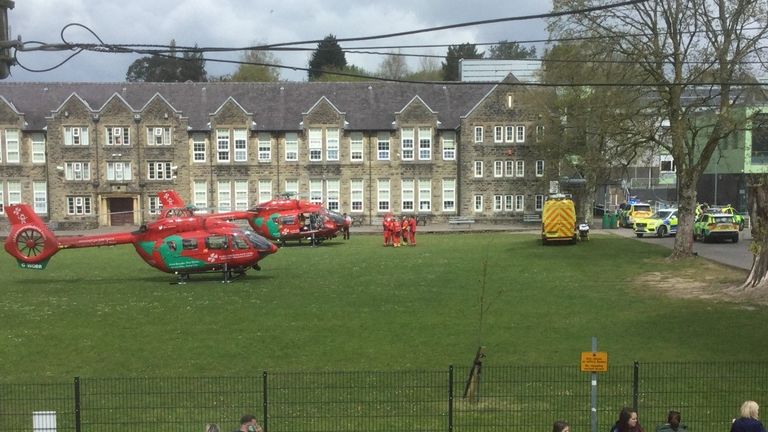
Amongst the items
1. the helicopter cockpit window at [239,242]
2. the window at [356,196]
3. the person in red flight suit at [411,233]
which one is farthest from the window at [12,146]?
the helicopter cockpit window at [239,242]

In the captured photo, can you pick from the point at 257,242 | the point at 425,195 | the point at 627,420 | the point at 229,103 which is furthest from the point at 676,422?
the point at 229,103

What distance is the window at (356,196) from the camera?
6662cm

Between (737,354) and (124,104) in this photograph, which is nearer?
(737,354)

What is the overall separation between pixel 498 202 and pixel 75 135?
36.2 metres

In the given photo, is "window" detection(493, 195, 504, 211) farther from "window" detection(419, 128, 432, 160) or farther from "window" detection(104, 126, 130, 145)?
"window" detection(104, 126, 130, 145)

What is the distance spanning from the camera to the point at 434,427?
12750 millimetres

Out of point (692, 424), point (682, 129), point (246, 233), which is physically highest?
point (682, 129)

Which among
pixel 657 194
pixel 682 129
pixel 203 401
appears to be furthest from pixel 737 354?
pixel 657 194

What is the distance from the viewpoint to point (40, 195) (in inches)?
2574

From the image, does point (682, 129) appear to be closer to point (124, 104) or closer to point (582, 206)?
point (582, 206)

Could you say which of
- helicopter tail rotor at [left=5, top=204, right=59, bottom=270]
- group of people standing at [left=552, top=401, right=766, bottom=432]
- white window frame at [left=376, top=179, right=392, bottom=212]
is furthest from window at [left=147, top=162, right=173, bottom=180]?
group of people standing at [left=552, top=401, right=766, bottom=432]

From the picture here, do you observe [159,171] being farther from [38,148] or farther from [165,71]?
[165,71]

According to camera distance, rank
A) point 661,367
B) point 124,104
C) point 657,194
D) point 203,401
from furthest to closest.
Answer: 1. point 657,194
2. point 124,104
3. point 661,367
4. point 203,401

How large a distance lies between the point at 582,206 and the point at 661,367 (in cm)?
4518
